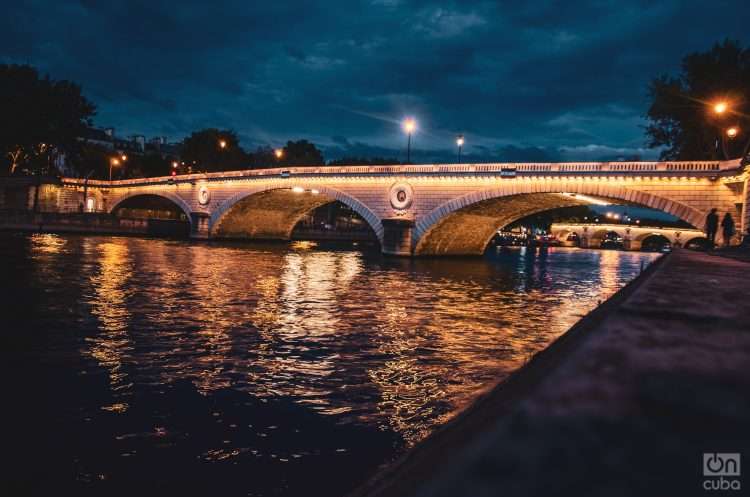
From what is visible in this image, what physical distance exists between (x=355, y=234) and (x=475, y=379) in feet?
228

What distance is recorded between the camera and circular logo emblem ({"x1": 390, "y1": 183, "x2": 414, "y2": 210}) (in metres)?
40.6

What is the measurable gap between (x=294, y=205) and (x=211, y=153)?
106ft

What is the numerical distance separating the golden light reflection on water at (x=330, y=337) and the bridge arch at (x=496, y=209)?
577 inches

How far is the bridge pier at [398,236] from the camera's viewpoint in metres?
40.1

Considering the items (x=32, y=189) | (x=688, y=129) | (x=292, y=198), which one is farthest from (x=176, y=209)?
(x=688, y=129)

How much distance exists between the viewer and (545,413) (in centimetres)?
105

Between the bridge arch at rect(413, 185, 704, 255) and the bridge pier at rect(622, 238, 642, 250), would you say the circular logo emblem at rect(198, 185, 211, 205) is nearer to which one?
the bridge arch at rect(413, 185, 704, 255)

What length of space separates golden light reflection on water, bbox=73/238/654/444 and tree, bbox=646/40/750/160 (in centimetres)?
2453

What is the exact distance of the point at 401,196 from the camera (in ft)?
135

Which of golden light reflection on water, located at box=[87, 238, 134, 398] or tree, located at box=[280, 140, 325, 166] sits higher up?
tree, located at box=[280, 140, 325, 166]

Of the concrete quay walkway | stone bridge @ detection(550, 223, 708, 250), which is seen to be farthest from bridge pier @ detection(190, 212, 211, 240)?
stone bridge @ detection(550, 223, 708, 250)

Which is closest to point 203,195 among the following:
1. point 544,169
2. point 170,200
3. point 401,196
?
point 170,200

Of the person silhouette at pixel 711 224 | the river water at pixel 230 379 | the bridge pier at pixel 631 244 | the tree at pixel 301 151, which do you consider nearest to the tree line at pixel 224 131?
the tree at pixel 301 151

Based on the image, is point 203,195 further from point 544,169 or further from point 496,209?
point 544,169
